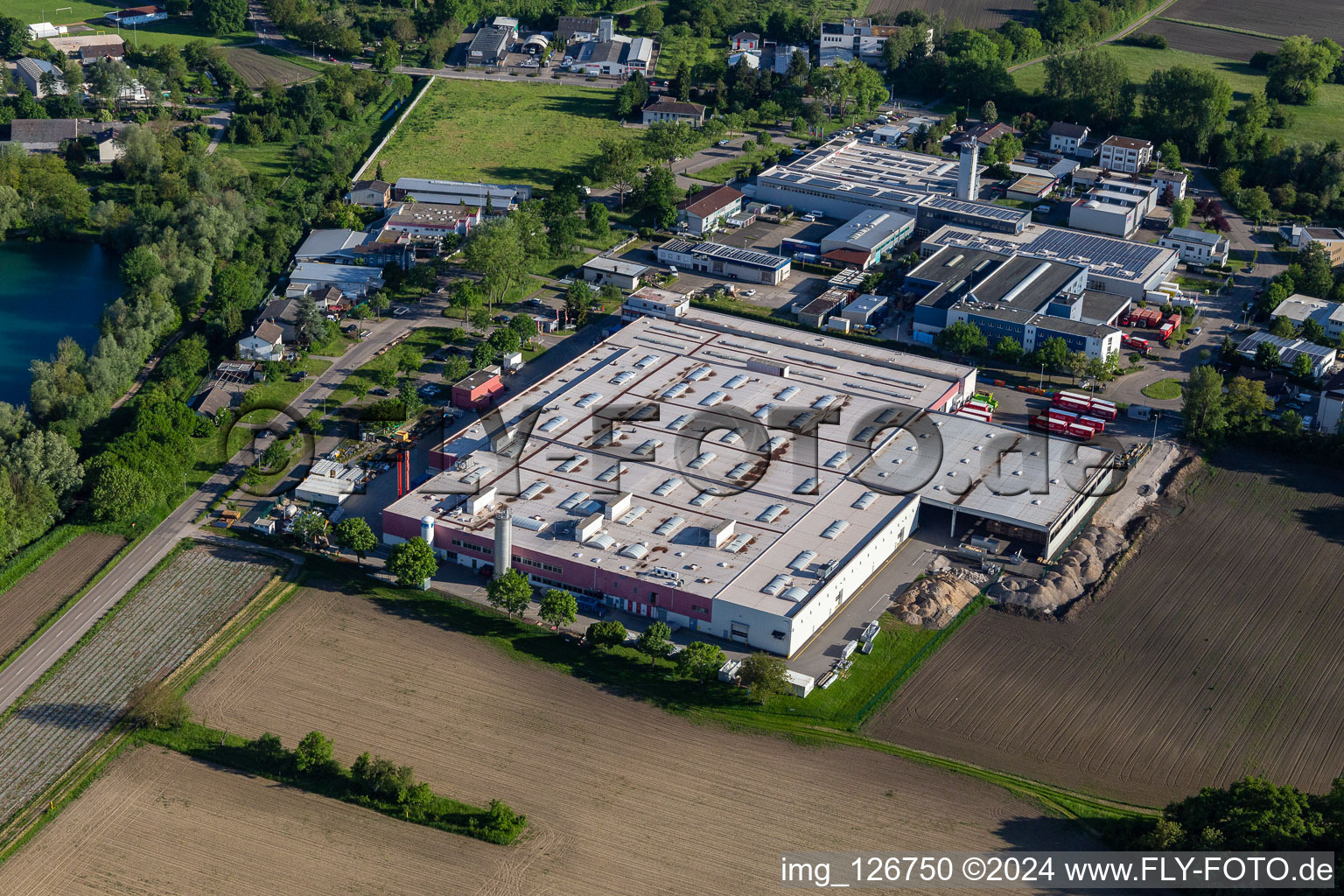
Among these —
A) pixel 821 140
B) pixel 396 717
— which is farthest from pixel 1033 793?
pixel 821 140

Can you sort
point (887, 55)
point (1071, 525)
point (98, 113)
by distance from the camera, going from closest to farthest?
point (1071, 525) < point (98, 113) < point (887, 55)

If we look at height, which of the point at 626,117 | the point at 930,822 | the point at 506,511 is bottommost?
the point at 930,822

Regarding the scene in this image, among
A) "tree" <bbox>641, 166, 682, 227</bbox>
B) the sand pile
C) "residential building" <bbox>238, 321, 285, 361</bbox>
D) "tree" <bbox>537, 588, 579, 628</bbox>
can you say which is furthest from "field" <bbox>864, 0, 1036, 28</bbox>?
"tree" <bbox>537, 588, 579, 628</bbox>

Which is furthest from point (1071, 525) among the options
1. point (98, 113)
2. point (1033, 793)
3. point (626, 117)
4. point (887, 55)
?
point (98, 113)

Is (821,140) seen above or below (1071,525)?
above

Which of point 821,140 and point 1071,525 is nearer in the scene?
point 1071,525

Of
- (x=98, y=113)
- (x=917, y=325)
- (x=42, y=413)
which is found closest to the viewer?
(x=42, y=413)

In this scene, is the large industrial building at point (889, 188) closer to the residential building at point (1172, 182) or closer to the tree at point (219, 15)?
the residential building at point (1172, 182)

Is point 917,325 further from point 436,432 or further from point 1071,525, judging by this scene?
point 436,432

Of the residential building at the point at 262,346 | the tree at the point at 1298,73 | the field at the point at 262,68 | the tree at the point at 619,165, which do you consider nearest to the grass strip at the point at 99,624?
the residential building at the point at 262,346
